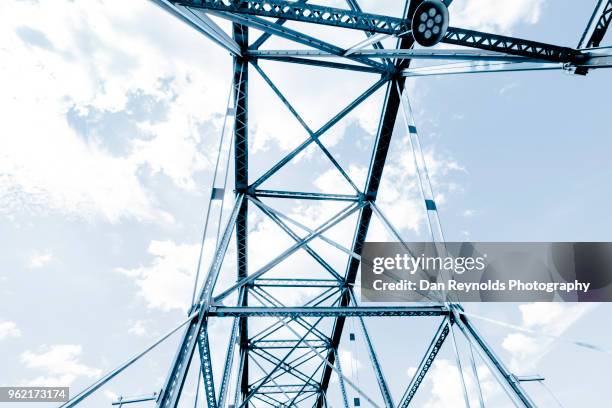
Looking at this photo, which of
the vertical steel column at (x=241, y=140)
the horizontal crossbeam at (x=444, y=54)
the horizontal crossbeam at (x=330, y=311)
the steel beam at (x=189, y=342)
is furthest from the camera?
the vertical steel column at (x=241, y=140)

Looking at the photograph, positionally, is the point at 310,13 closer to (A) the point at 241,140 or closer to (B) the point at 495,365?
(A) the point at 241,140

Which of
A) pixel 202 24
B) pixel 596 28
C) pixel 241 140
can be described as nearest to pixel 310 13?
pixel 202 24

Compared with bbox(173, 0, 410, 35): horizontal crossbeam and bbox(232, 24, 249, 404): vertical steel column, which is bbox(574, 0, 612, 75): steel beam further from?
bbox(232, 24, 249, 404): vertical steel column

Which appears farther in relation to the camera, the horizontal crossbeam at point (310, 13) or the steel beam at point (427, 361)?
the steel beam at point (427, 361)

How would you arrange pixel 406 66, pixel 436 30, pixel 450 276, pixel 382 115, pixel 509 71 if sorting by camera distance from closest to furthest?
1. pixel 436 30
2. pixel 509 71
3. pixel 450 276
4. pixel 406 66
5. pixel 382 115

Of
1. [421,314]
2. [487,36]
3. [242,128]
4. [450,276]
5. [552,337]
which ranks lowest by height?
[552,337]

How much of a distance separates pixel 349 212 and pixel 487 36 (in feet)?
22.0

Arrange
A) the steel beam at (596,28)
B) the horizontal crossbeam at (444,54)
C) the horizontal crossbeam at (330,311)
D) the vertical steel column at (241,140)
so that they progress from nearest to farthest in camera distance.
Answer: the steel beam at (596,28), the horizontal crossbeam at (444,54), the horizontal crossbeam at (330,311), the vertical steel column at (241,140)

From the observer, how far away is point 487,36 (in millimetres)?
5238

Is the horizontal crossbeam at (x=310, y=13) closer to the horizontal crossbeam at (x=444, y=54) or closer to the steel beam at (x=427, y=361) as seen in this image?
the horizontal crossbeam at (x=444, y=54)

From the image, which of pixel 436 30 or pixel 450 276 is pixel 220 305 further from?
pixel 436 30

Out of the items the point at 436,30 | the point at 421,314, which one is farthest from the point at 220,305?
the point at 436,30

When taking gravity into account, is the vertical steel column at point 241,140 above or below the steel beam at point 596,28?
above

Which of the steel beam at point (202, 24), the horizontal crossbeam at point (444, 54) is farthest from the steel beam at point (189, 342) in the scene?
the horizontal crossbeam at point (444, 54)
